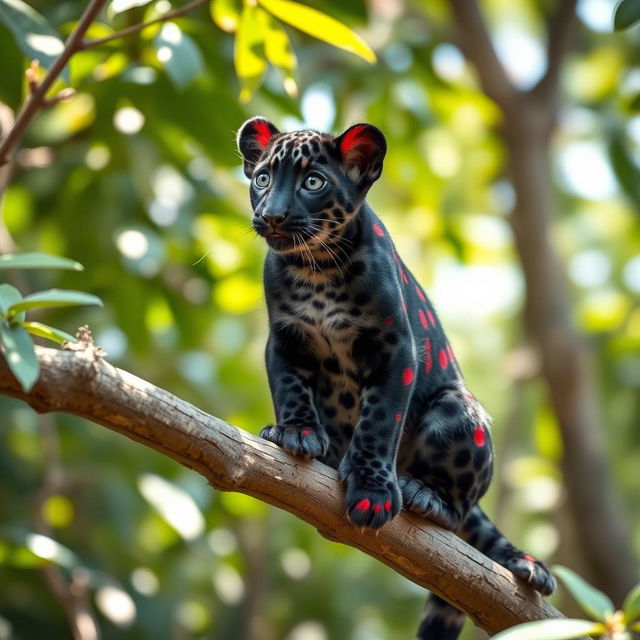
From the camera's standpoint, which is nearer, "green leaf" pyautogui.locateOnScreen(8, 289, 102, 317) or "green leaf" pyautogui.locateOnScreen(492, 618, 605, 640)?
"green leaf" pyautogui.locateOnScreen(492, 618, 605, 640)

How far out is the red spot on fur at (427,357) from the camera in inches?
195

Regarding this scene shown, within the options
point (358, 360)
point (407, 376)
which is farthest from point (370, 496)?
point (358, 360)

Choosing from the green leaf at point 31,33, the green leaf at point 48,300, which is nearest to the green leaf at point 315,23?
the green leaf at point 31,33

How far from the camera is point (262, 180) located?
14.7ft

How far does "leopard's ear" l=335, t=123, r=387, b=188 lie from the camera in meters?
4.40

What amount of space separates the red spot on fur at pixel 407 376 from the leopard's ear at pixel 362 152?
0.79 meters

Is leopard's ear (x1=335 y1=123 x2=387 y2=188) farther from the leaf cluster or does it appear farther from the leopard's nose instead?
the leaf cluster

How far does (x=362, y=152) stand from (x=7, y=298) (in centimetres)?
177

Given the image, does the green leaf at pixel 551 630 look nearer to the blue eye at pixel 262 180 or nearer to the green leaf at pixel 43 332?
the green leaf at pixel 43 332

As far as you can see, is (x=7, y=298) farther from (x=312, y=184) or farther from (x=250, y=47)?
(x=250, y=47)

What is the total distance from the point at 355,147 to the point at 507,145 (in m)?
5.56

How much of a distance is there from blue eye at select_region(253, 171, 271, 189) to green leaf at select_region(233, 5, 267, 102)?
51 cm

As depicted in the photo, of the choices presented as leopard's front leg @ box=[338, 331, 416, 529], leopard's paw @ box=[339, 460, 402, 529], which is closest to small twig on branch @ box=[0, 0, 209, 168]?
leopard's front leg @ box=[338, 331, 416, 529]

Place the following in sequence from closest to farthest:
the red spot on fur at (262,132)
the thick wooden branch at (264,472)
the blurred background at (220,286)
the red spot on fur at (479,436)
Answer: the thick wooden branch at (264,472)
the red spot on fur at (262,132)
the red spot on fur at (479,436)
the blurred background at (220,286)
